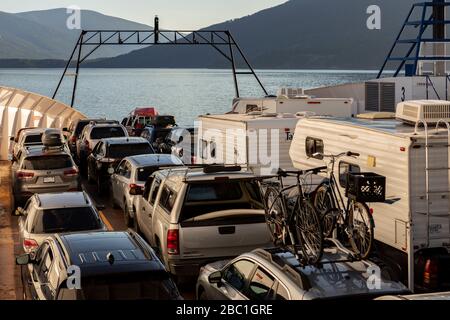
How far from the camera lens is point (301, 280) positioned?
25.3 feet

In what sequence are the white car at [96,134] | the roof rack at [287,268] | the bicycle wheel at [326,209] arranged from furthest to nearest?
the white car at [96,134] → the bicycle wheel at [326,209] → the roof rack at [287,268]

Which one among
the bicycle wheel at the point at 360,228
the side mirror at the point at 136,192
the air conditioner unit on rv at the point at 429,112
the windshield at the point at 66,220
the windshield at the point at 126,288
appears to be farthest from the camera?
the side mirror at the point at 136,192

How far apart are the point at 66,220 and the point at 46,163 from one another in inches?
264

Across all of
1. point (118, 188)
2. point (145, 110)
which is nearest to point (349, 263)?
point (118, 188)

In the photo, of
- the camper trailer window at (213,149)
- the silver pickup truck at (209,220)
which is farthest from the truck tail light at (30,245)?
the camper trailer window at (213,149)

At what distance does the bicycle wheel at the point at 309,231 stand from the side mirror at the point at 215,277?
106 centimetres

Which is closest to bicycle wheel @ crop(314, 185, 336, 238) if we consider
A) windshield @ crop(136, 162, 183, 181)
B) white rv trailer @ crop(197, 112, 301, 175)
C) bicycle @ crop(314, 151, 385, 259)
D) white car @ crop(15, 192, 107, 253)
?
bicycle @ crop(314, 151, 385, 259)

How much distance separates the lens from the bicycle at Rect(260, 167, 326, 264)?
28.9ft

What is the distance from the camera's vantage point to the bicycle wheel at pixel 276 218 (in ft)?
33.9

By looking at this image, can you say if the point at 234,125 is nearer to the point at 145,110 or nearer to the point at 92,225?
the point at 92,225

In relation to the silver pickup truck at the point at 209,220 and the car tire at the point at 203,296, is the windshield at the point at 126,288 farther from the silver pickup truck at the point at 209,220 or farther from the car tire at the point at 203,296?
the silver pickup truck at the point at 209,220

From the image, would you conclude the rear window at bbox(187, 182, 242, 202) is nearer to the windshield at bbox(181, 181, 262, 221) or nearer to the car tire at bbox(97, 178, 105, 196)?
the windshield at bbox(181, 181, 262, 221)

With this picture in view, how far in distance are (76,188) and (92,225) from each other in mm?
6789

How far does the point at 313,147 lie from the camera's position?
1419 centimetres
